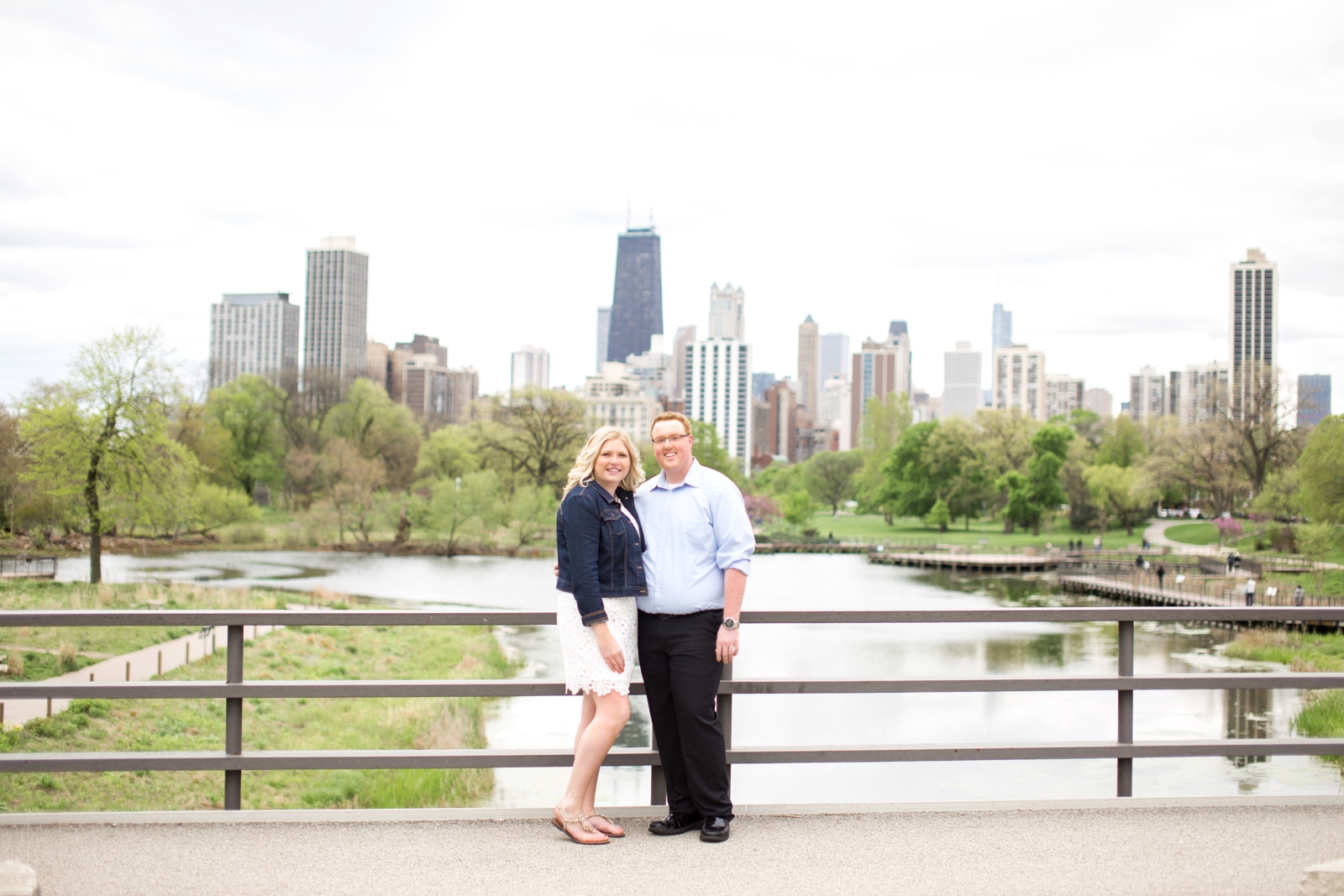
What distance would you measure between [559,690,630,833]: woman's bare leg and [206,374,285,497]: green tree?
63.6m

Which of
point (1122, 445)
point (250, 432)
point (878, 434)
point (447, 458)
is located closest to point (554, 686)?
point (447, 458)

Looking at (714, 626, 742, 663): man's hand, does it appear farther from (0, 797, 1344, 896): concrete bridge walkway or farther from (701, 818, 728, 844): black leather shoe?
(0, 797, 1344, 896): concrete bridge walkway

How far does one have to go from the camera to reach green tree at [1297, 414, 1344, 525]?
4059 cm

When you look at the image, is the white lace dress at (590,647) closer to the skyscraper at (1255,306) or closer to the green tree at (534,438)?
the green tree at (534,438)

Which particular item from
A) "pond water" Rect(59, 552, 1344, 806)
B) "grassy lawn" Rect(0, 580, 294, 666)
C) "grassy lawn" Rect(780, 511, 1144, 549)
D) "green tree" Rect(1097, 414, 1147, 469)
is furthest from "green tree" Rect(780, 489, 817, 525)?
"grassy lawn" Rect(0, 580, 294, 666)

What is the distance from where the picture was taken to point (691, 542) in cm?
458

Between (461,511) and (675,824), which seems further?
(461,511)

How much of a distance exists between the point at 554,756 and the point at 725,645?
3.59 feet

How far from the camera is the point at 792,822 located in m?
4.68

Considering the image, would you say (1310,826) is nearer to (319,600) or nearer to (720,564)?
(720,564)

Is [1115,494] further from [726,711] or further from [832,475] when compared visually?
[726,711]

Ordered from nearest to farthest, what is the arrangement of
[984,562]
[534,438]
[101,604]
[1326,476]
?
[101,604], [1326,476], [984,562], [534,438]

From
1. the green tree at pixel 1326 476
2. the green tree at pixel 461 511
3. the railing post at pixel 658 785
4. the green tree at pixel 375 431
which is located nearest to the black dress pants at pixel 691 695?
the railing post at pixel 658 785

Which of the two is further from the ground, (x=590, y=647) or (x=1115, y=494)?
(x=590, y=647)
